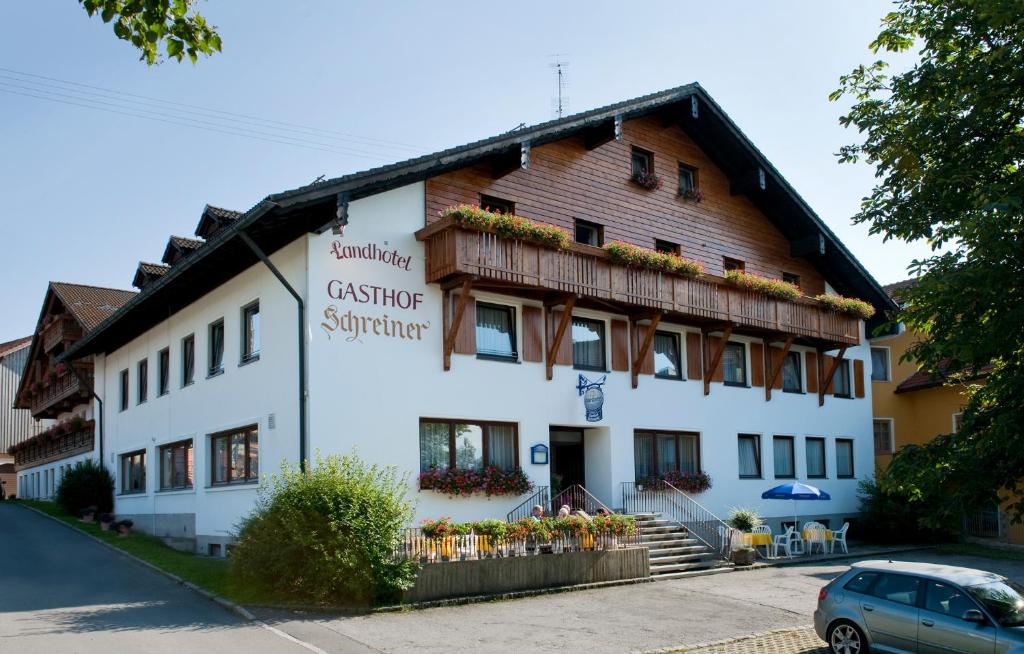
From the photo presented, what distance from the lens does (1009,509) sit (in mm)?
12469

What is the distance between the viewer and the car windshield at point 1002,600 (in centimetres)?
1122

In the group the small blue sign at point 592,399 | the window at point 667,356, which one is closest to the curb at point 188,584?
the small blue sign at point 592,399

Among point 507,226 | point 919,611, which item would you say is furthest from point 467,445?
point 919,611

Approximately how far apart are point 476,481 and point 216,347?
7394mm

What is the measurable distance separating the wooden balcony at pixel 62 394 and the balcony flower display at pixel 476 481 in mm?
18646

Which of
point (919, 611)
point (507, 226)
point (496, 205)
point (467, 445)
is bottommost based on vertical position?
point (919, 611)

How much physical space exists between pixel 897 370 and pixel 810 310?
846 centimetres

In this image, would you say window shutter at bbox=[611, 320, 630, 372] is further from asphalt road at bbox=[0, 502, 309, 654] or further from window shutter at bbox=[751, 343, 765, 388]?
asphalt road at bbox=[0, 502, 309, 654]

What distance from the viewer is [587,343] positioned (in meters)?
23.3

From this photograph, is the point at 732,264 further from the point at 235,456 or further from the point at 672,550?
the point at 235,456

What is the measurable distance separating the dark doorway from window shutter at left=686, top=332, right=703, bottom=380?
12.5 feet

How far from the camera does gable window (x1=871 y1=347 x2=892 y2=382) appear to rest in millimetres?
33625

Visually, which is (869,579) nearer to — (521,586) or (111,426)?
(521,586)

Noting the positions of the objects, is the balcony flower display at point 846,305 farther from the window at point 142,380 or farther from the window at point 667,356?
the window at point 142,380
